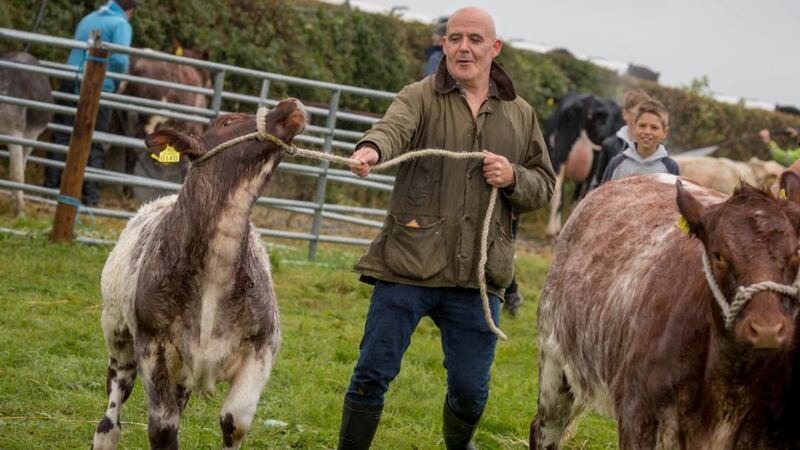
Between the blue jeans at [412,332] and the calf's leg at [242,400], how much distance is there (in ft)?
1.69

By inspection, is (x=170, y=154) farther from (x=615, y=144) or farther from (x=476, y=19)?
(x=615, y=144)

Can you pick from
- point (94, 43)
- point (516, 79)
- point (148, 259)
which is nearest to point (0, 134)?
point (94, 43)

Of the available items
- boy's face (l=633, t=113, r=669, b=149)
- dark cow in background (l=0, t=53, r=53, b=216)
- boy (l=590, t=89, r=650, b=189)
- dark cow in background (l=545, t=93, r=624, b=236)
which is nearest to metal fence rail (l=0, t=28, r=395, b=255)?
dark cow in background (l=0, t=53, r=53, b=216)

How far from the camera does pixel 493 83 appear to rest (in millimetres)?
5957

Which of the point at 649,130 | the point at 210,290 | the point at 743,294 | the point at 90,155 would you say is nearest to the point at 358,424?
the point at 210,290

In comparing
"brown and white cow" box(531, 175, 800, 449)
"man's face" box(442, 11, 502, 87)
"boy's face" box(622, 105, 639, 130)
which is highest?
"man's face" box(442, 11, 502, 87)

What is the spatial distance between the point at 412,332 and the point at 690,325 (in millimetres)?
1566

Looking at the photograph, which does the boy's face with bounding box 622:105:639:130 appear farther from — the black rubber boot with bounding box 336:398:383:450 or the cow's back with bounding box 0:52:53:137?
the cow's back with bounding box 0:52:53:137

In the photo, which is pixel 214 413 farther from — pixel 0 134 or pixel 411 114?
pixel 0 134

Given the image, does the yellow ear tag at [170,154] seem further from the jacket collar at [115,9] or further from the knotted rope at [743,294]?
the jacket collar at [115,9]

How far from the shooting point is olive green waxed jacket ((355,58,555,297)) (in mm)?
A: 5691

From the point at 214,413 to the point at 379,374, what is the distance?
1799mm

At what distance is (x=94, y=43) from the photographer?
11039 mm

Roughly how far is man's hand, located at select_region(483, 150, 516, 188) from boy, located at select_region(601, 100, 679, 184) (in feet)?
8.91
